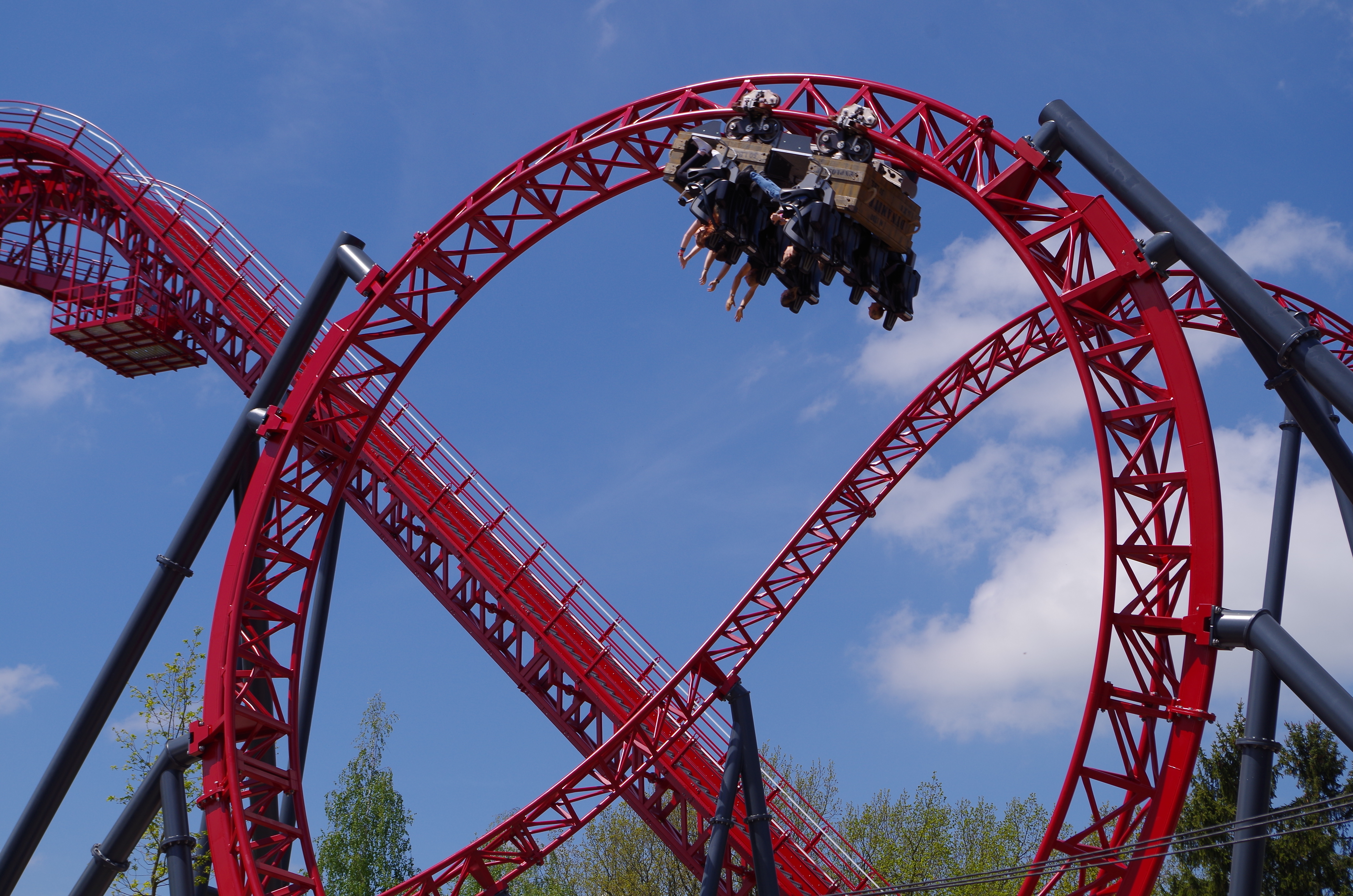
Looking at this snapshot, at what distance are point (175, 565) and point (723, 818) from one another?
603 cm

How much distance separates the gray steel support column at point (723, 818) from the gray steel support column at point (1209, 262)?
6.38m

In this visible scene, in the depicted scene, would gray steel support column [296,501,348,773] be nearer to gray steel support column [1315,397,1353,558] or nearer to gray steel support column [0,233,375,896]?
gray steel support column [0,233,375,896]

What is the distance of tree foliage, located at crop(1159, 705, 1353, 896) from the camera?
58.9 feet

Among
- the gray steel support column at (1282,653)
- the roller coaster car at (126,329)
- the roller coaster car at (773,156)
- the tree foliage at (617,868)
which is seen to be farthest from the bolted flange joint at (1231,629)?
the tree foliage at (617,868)

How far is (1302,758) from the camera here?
19.2 meters

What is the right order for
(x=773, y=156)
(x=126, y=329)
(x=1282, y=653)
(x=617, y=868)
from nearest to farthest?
(x=1282, y=653)
(x=773, y=156)
(x=126, y=329)
(x=617, y=868)

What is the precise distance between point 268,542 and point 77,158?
8.33 m

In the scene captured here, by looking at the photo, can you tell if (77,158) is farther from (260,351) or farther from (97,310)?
(260,351)

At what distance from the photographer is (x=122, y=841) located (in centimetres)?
1193

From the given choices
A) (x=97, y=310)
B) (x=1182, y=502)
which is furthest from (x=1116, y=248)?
(x=97, y=310)

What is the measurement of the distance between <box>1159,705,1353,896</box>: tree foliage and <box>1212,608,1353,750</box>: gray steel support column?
9939mm

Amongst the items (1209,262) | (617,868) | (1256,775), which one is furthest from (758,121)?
(617,868)

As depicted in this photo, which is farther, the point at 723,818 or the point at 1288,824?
the point at 1288,824

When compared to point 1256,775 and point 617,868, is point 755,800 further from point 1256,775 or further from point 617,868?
point 617,868
